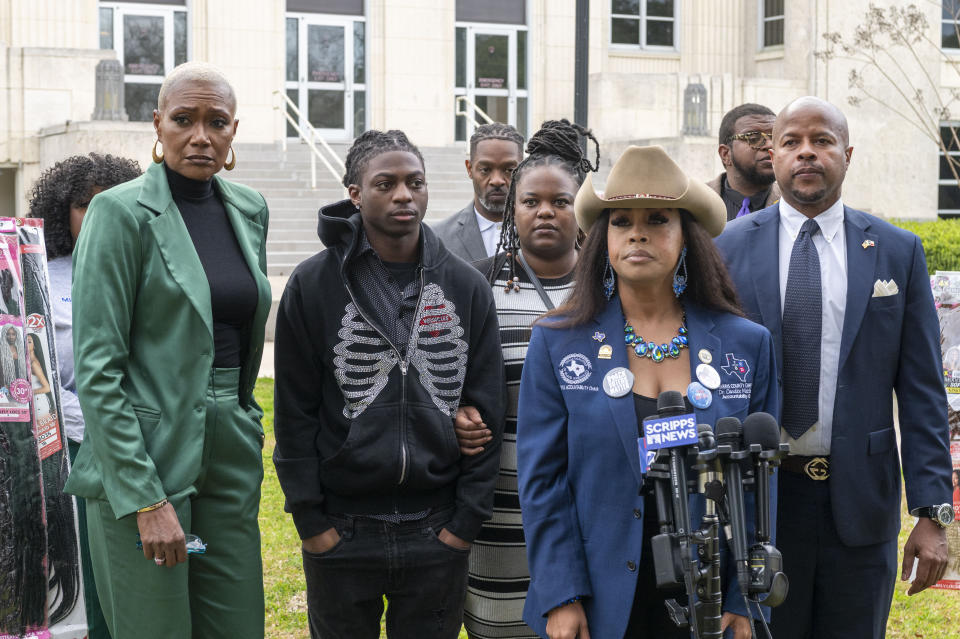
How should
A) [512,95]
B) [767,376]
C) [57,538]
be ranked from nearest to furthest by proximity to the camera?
[767,376]
[57,538]
[512,95]

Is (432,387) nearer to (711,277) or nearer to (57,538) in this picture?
(711,277)

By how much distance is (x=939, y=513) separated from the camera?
Answer: 13.4 ft

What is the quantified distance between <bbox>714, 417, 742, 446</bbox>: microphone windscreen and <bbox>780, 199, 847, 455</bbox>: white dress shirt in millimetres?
1162

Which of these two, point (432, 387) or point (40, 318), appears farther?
point (40, 318)

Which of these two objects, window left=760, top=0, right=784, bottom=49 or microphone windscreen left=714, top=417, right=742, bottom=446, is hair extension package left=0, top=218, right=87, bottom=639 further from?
window left=760, top=0, right=784, bottom=49

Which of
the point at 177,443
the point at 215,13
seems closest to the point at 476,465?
the point at 177,443

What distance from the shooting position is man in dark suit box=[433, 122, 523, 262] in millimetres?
6367

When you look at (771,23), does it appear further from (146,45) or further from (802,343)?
(802,343)

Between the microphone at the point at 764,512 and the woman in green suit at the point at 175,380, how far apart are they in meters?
1.85

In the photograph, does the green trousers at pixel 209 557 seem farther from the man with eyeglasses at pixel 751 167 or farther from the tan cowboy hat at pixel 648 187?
the man with eyeglasses at pixel 751 167

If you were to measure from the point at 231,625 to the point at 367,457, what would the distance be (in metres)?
0.80

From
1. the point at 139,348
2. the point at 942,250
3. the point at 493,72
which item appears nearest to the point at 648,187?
the point at 139,348

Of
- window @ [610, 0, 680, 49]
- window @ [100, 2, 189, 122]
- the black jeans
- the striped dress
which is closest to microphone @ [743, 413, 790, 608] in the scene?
the black jeans

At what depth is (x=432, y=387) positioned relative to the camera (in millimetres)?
4109
